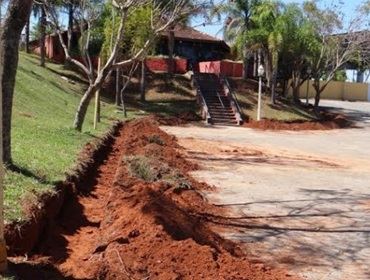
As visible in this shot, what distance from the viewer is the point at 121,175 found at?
1138cm

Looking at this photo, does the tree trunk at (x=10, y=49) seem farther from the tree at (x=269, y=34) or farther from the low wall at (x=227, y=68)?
the low wall at (x=227, y=68)

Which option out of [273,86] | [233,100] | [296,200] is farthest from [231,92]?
[296,200]

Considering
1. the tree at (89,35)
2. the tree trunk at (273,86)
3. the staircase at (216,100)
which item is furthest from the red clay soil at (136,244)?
the tree trunk at (273,86)

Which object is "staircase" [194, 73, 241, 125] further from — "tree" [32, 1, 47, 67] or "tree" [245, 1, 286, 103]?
"tree" [32, 1, 47, 67]

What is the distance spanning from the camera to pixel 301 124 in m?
35.6

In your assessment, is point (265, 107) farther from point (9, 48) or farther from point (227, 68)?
point (9, 48)

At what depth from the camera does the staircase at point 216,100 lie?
3566 cm

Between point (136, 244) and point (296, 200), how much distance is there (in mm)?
5395

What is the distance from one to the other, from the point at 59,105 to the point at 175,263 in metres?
21.3

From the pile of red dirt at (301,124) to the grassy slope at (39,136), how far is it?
8.35 m

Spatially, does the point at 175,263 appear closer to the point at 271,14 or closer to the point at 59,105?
the point at 59,105

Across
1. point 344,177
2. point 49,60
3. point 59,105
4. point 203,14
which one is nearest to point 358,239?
point 344,177

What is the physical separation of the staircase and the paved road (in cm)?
1100

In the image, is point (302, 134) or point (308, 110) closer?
point (302, 134)
